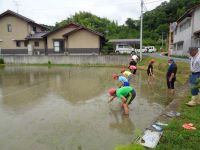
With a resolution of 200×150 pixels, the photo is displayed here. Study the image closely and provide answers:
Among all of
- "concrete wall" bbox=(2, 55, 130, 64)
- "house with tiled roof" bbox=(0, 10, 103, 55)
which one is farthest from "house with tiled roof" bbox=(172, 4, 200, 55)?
"house with tiled roof" bbox=(0, 10, 103, 55)

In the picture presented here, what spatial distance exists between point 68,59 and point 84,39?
368 cm

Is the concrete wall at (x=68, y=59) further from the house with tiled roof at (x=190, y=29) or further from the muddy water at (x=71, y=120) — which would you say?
the muddy water at (x=71, y=120)

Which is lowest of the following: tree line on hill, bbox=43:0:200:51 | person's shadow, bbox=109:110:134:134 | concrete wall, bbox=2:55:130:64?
person's shadow, bbox=109:110:134:134

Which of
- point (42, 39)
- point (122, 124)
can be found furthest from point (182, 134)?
point (42, 39)

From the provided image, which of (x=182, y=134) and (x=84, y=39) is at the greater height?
(x=84, y=39)

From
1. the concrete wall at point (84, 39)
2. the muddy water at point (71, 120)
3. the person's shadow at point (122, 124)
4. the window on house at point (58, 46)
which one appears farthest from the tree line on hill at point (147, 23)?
the person's shadow at point (122, 124)

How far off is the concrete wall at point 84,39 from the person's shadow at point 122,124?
21065 mm

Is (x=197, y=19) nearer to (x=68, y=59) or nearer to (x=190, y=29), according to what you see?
(x=190, y=29)

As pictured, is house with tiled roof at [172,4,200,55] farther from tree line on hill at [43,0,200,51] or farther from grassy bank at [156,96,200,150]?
tree line on hill at [43,0,200,51]

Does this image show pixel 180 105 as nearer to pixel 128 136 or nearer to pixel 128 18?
pixel 128 136

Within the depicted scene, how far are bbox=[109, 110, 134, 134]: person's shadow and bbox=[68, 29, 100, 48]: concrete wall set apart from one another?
21065 millimetres

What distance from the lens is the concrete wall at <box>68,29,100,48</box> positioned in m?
26.8

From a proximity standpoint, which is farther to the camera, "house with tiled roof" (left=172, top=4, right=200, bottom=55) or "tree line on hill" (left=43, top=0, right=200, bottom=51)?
"tree line on hill" (left=43, top=0, right=200, bottom=51)

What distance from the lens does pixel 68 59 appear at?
992 inches
